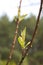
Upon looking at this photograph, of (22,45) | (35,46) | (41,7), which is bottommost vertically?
(35,46)

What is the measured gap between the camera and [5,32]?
87.1 feet

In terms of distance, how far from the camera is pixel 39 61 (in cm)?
2086

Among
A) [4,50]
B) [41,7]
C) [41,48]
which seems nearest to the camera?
[41,7]

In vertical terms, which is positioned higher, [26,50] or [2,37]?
[26,50]

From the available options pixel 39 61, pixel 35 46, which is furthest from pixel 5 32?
pixel 39 61

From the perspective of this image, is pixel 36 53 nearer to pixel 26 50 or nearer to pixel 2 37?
pixel 2 37

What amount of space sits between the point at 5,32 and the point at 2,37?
0.52m

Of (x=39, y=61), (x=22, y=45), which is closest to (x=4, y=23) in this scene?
(x=39, y=61)

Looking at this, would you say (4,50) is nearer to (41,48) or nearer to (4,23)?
(41,48)

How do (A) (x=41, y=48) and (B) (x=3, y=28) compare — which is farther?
(B) (x=3, y=28)

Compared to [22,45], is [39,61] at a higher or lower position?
lower

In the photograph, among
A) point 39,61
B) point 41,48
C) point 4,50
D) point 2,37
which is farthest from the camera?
point 2,37

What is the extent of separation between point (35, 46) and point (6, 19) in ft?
A: 19.2

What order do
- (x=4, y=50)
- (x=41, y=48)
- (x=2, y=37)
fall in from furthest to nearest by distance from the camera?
(x=2, y=37) → (x=41, y=48) → (x=4, y=50)
